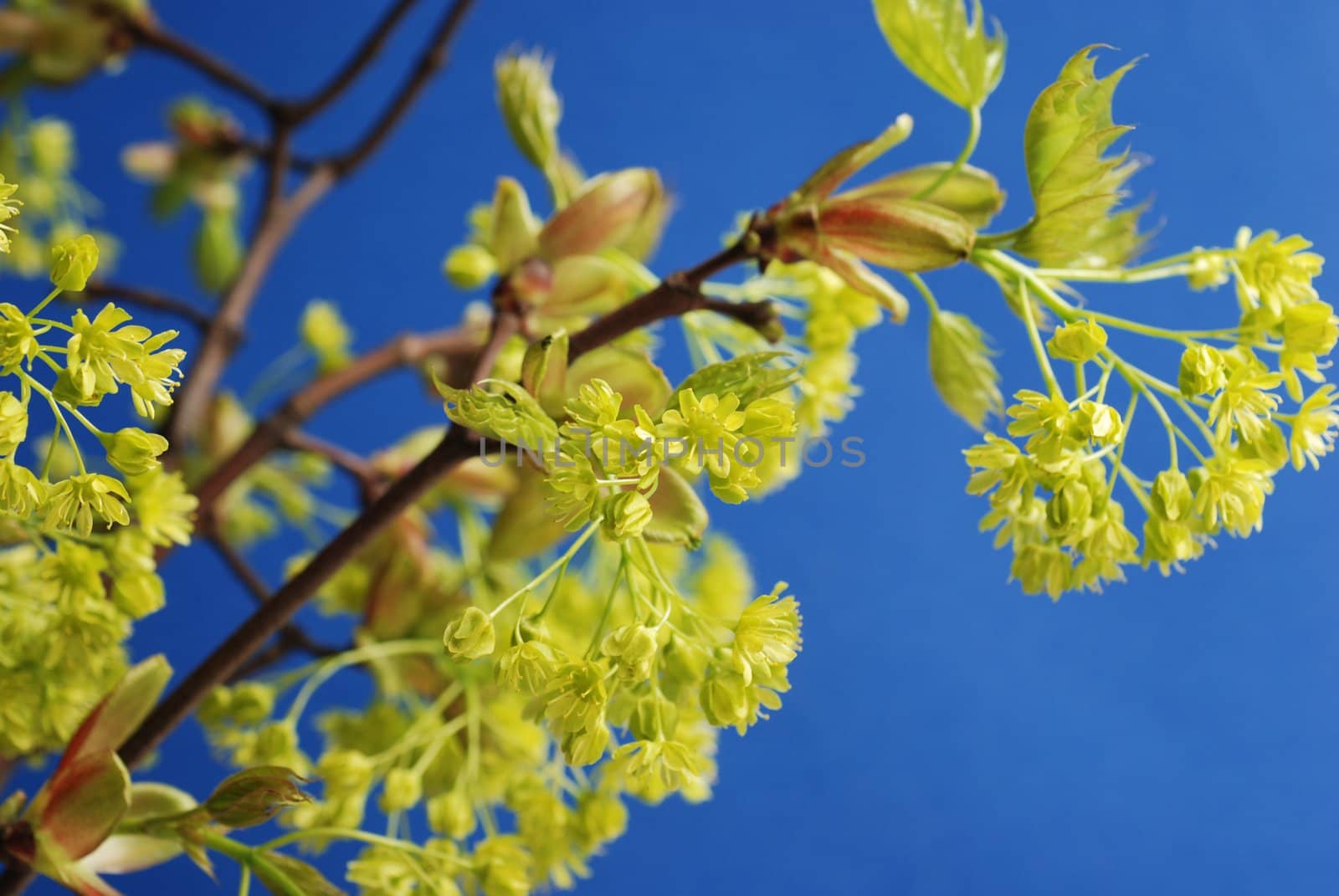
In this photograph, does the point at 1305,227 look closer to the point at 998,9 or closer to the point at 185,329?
the point at 998,9

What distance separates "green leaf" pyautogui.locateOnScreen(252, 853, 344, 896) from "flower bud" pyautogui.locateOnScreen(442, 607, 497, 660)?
110mm

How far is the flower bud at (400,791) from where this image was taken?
1.55ft

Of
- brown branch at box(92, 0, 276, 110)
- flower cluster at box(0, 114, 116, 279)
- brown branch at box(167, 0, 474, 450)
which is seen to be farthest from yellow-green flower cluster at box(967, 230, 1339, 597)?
flower cluster at box(0, 114, 116, 279)

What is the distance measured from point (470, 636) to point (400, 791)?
0.63ft

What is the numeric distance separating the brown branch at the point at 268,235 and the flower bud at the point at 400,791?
0.72 feet

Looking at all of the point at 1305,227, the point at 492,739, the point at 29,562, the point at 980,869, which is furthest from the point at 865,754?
the point at 29,562

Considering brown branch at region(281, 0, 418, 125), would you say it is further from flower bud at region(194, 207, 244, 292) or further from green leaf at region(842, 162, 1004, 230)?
green leaf at region(842, 162, 1004, 230)

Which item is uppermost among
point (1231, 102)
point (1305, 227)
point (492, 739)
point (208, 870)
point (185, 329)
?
point (1231, 102)

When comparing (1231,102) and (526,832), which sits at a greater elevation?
(1231,102)

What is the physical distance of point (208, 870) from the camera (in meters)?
0.37

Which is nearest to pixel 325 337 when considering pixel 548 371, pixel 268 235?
pixel 268 235

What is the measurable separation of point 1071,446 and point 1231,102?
2.60 ft

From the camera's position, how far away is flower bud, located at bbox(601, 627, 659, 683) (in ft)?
0.99

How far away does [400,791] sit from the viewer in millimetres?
472
